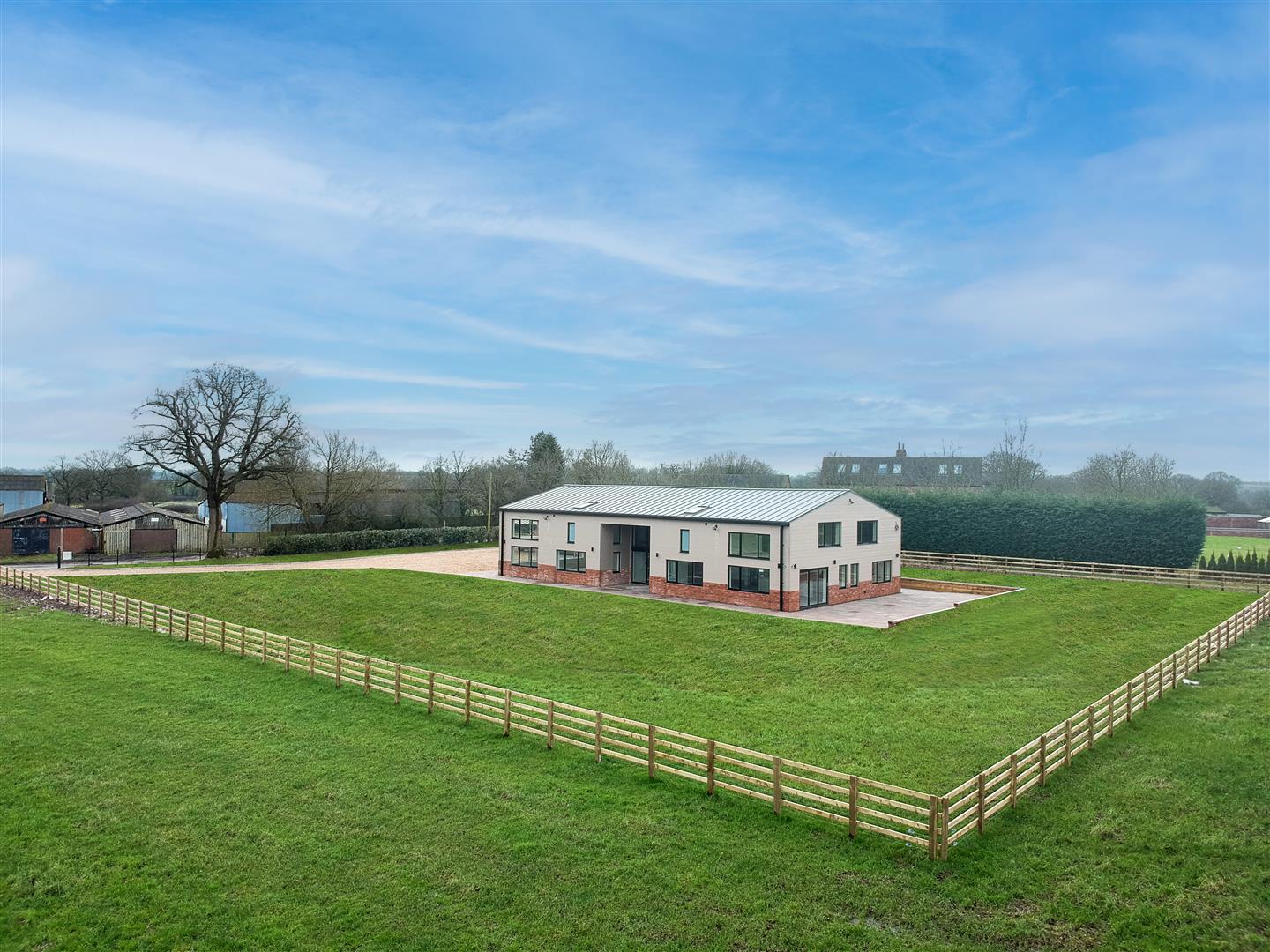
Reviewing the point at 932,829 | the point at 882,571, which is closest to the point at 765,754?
the point at 932,829

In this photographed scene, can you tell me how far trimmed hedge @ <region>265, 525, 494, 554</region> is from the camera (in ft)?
184

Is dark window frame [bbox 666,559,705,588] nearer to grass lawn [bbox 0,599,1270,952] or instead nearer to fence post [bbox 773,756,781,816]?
grass lawn [bbox 0,599,1270,952]

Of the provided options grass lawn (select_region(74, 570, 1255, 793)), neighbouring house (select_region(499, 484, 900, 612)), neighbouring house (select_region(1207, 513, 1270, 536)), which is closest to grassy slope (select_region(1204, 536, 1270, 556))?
neighbouring house (select_region(1207, 513, 1270, 536))

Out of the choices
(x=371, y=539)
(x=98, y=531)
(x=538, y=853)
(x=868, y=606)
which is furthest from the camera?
(x=371, y=539)

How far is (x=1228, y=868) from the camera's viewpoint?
39.7 feet

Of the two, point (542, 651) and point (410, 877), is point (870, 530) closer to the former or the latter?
point (542, 651)

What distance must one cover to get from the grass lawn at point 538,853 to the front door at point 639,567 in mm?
23640

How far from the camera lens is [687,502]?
1598 inches

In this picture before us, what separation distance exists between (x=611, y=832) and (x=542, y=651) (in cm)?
1635

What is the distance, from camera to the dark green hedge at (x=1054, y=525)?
45.8 m

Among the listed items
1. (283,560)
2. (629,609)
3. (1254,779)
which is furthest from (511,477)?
(1254,779)

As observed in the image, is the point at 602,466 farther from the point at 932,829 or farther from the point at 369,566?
the point at 932,829

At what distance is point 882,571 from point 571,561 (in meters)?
16.2

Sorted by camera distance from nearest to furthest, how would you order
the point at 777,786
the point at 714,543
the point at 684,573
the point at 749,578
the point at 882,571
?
the point at 777,786, the point at 749,578, the point at 714,543, the point at 684,573, the point at 882,571
